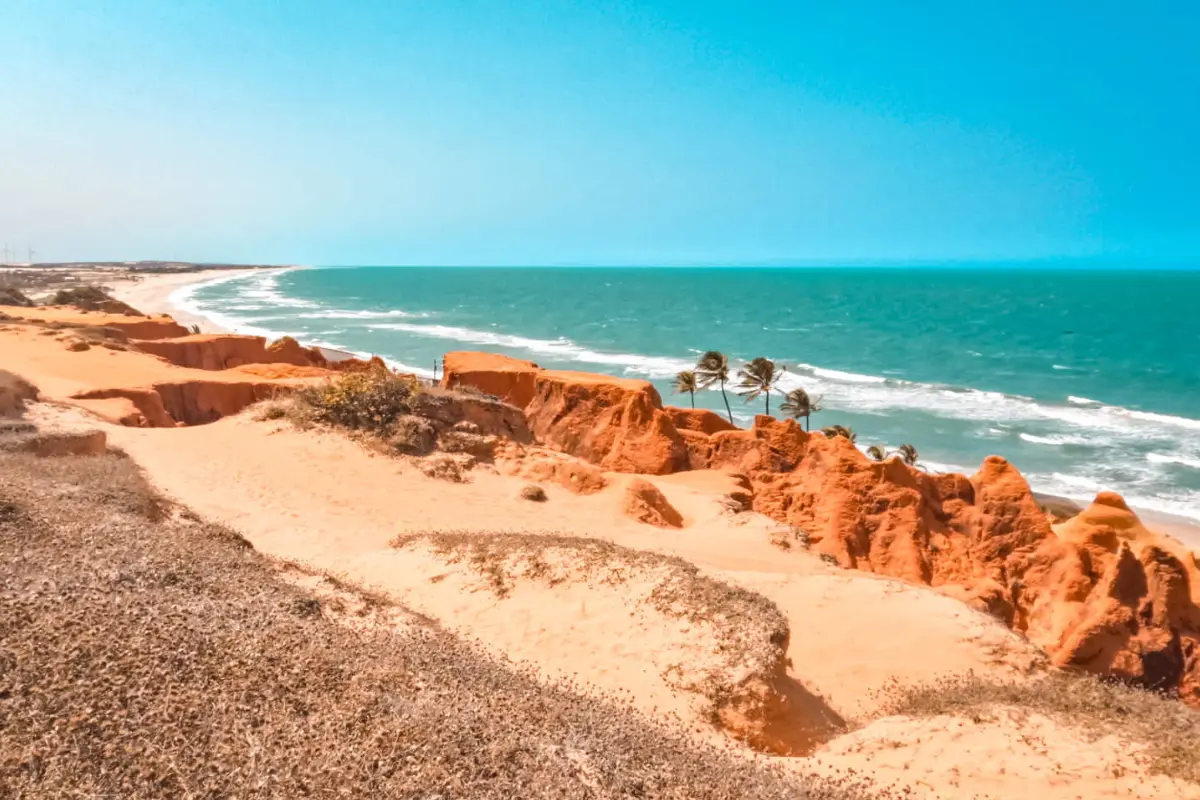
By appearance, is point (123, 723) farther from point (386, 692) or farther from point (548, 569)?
point (548, 569)

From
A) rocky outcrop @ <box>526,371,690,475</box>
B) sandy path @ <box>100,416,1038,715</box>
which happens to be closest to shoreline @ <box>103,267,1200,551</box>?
rocky outcrop @ <box>526,371,690,475</box>

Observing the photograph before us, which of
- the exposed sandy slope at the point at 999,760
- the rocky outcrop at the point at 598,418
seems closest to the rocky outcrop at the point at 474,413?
the rocky outcrop at the point at 598,418

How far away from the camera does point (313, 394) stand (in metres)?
21.8

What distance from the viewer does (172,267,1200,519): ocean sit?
125ft

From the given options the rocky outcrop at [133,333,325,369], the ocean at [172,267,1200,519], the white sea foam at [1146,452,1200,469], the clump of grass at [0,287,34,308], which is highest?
the clump of grass at [0,287,34,308]

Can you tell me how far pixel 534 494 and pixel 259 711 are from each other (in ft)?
40.8

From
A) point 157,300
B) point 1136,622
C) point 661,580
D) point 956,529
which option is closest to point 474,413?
point 661,580

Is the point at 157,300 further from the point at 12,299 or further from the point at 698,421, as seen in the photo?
the point at 698,421

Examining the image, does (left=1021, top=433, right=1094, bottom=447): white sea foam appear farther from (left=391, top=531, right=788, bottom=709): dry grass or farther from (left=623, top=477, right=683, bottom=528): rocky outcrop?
(left=391, top=531, right=788, bottom=709): dry grass

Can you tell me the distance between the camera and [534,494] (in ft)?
58.3

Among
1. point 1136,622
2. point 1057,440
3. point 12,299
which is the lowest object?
point 1057,440

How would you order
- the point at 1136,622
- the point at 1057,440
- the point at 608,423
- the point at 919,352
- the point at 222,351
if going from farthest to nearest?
the point at 919,352 → the point at 1057,440 → the point at 222,351 → the point at 608,423 → the point at 1136,622

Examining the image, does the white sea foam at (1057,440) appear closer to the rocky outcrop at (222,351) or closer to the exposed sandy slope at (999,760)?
the exposed sandy slope at (999,760)

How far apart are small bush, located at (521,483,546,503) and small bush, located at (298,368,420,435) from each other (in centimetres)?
485
